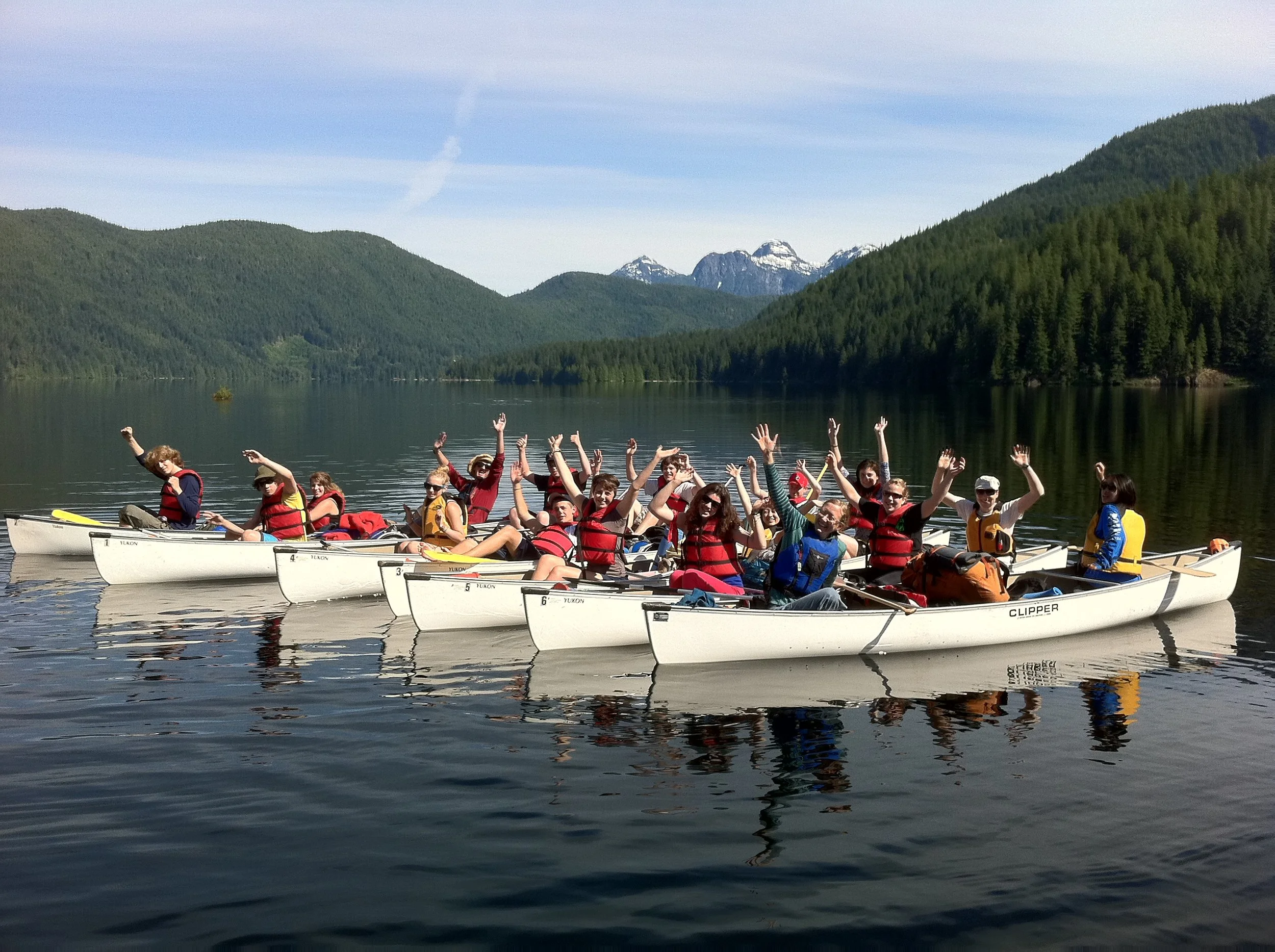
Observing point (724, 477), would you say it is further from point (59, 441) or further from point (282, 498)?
point (59, 441)

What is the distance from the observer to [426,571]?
53.6 ft

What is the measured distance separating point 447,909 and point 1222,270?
120 metres

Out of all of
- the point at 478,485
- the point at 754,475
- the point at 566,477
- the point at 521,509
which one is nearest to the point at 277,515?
the point at 478,485

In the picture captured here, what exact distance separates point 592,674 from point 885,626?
A: 384 cm

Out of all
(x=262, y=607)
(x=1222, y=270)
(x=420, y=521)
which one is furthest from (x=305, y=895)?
(x=1222, y=270)

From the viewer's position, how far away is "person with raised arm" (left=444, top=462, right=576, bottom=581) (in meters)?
16.0

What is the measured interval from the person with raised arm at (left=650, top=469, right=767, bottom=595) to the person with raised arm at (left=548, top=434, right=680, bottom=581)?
1.08 meters

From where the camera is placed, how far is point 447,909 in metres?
7.61

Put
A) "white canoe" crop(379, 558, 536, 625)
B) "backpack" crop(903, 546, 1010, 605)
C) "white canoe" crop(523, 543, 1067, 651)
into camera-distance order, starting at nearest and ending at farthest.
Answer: "white canoe" crop(523, 543, 1067, 651), "backpack" crop(903, 546, 1010, 605), "white canoe" crop(379, 558, 536, 625)

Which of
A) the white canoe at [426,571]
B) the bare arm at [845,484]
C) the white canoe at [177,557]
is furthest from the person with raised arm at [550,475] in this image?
the bare arm at [845,484]

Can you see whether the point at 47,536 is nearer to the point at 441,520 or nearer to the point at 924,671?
the point at 441,520

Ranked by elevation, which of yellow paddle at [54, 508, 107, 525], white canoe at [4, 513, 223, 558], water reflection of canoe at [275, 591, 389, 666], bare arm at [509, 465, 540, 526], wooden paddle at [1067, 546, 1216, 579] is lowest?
water reflection of canoe at [275, 591, 389, 666]

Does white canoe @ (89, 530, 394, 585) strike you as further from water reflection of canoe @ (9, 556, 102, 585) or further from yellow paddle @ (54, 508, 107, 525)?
yellow paddle @ (54, 508, 107, 525)

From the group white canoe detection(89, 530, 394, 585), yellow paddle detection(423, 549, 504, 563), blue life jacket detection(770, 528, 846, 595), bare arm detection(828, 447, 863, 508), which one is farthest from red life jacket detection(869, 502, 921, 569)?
white canoe detection(89, 530, 394, 585)
